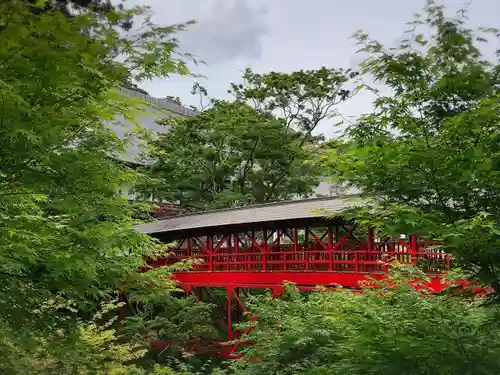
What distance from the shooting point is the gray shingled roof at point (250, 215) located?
13781 mm

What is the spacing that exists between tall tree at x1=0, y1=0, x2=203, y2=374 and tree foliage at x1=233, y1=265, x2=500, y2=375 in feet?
8.03

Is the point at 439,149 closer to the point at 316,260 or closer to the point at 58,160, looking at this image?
the point at 58,160

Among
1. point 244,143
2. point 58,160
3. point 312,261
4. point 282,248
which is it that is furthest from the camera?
point 244,143

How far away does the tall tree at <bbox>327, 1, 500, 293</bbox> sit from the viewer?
3.90 m

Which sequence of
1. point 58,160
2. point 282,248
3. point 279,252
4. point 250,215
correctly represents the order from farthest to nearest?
point 282,248
point 250,215
point 279,252
point 58,160

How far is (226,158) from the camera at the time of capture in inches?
890

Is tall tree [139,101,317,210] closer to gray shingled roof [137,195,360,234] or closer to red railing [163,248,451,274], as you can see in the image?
gray shingled roof [137,195,360,234]

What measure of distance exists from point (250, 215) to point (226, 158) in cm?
743

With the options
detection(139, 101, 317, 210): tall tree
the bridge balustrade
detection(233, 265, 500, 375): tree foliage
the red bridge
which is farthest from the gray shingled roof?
detection(233, 265, 500, 375): tree foliage

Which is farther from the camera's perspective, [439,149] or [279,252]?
[279,252]

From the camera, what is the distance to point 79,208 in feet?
12.9

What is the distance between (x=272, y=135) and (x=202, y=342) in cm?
1022

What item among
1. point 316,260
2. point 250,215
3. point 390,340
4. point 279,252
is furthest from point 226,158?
point 390,340

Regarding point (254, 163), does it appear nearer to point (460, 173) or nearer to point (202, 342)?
point (202, 342)
